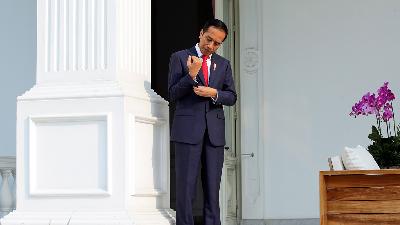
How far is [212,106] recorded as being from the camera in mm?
5348

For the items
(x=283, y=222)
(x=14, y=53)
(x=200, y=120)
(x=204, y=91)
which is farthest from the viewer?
(x=283, y=222)

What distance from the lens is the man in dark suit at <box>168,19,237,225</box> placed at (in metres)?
5.19

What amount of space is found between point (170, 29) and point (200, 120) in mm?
5680

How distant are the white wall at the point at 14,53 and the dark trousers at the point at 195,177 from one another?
289cm

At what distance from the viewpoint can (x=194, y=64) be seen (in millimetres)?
5027

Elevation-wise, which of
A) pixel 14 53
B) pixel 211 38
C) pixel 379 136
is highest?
pixel 14 53

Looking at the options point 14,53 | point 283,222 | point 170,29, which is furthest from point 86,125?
point 170,29

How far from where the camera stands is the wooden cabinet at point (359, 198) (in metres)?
5.47

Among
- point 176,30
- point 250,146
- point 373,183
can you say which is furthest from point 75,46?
point 176,30

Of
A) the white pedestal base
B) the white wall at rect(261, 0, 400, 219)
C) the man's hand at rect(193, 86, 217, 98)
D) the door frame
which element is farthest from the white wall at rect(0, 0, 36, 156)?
the man's hand at rect(193, 86, 217, 98)

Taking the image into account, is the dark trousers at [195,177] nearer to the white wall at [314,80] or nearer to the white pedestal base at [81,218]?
the white pedestal base at [81,218]

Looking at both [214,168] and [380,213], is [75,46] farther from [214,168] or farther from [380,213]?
[380,213]

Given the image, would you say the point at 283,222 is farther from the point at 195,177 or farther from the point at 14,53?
the point at 195,177

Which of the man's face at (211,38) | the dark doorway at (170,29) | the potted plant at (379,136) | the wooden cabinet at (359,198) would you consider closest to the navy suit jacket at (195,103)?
the man's face at (211,38)
